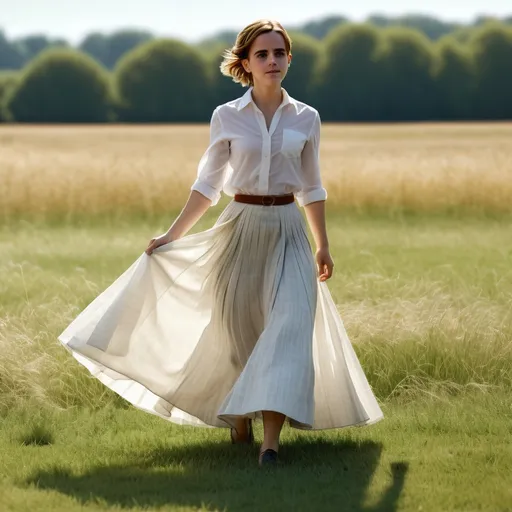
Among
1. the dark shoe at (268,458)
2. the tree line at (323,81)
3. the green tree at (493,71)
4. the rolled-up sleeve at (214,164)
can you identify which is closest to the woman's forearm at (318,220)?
the rolled-up sleeve at (214,164)

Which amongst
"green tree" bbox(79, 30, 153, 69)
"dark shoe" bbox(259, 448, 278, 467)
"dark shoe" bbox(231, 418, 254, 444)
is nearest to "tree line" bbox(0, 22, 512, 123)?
"green tree" bbox(79, 30, 153, 69)

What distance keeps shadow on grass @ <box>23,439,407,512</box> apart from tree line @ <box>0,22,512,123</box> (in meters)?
77.5

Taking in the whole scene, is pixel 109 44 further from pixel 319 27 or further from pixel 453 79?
pixel 453 79

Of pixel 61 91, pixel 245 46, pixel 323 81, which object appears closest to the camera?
pixel 245 46

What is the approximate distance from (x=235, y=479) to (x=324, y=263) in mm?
1017

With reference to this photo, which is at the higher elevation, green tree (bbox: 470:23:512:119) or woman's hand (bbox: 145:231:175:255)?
woman's hand (bbox: 145:231:175:255)

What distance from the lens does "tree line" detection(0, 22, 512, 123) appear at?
85.6 m

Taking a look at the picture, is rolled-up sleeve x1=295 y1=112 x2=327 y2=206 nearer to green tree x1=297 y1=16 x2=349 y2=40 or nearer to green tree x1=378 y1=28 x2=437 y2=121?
green tree x1=378 y1=28 x2=437 y2=121

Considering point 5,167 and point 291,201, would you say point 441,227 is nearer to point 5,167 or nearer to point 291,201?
point 5,167

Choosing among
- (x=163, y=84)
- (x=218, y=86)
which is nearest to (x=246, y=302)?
(x=218, y=86)

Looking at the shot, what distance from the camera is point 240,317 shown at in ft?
17.9

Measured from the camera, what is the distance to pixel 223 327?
5.54 meters

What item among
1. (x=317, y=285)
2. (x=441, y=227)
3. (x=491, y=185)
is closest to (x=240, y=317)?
(x=317, y=285)

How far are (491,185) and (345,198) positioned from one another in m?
1.99
